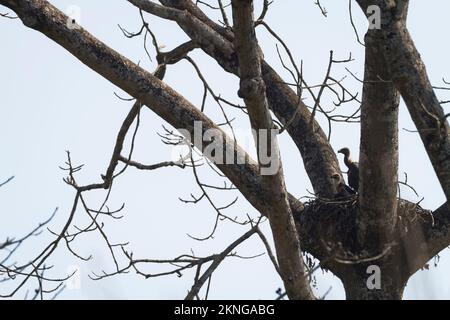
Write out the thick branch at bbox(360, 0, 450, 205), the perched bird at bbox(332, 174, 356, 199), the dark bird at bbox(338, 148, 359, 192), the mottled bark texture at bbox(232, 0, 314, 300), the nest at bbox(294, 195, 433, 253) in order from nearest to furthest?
1. the mottled bark texture at bbox(232, 0, 314, 300)
2. the thick branch at bbox(360, 0, 450, 205)
3. the nest at bbox(294, 195, 433, 253)
4. the perched bird at bbox(332, 174, 356, 199)
5. the dark bird at bbox(338, 148, 359, 192)

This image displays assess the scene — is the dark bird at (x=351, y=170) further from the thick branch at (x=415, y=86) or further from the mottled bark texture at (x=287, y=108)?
the thick branch at (x=415, y=86)

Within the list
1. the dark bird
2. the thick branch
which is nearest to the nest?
the dark bird

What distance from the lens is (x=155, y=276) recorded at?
18.4 feet

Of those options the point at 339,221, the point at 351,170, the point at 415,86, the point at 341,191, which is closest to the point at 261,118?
the point at 415,86

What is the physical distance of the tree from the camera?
5.46m

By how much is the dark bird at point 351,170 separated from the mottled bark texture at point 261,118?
253cm

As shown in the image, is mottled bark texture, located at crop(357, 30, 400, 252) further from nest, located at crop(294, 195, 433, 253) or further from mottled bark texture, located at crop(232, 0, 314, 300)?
mottled bark texture, located at crop(232, 0, 314, 300)

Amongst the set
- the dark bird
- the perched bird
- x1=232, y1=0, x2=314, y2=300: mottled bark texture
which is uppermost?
the dark bird

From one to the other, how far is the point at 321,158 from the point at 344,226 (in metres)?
0.65

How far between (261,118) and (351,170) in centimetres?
358

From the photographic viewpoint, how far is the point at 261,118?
5266 mm

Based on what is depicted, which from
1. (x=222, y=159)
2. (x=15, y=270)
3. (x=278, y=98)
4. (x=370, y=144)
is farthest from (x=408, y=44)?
(x=15, y=270)

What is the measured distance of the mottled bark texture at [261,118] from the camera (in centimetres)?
523

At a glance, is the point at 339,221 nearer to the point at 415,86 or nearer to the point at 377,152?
the point at 377,152
